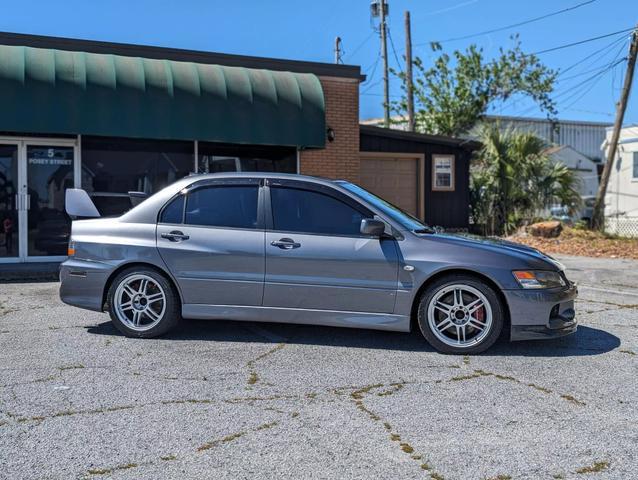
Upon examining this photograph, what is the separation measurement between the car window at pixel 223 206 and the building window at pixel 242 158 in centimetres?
572

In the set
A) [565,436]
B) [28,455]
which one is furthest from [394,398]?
[28,455]

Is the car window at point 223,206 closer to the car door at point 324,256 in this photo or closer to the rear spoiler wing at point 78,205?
the car door at point 324,256

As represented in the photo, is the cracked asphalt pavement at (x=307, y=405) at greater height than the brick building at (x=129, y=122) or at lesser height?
lesser

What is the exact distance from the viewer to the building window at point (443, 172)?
15.5m

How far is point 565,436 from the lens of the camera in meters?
3.64

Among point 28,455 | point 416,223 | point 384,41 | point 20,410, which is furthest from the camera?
point 384,41

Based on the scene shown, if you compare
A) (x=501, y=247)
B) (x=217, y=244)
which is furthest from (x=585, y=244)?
(x=217, y=244)

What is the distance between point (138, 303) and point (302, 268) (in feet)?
5.33

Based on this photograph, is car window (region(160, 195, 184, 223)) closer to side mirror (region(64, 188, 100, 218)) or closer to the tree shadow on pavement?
side mirror (region(64, 188, 100, 218))

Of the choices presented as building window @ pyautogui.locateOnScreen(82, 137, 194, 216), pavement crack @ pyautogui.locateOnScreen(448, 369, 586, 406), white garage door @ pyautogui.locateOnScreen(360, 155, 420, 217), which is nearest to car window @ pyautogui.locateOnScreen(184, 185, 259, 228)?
pavement crack @ pyautogui.locateOnScreen(448, 369, 586, 406)

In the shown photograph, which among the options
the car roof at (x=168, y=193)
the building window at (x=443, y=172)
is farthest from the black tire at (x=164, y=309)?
the building window at (x=443, y=172)

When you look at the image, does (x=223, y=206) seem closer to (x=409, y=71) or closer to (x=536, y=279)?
(x=536, y=279)

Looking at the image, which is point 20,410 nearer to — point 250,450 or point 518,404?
point 250,450

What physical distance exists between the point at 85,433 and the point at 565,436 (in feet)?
9.23
